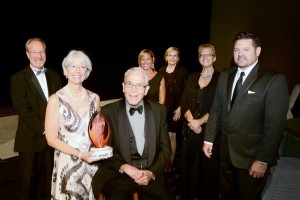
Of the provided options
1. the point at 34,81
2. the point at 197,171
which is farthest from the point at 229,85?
the point at 34,81

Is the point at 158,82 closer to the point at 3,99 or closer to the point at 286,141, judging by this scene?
the point at 286,141

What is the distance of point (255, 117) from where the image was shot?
2.37m

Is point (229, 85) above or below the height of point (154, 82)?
above

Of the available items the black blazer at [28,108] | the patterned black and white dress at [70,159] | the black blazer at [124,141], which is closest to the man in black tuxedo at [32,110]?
the black blazer at [28,108]

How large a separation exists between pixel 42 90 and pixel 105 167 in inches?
42.1

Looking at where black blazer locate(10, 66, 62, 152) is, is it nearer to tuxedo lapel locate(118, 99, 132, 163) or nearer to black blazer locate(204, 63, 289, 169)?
tuxedo lapel locate(118, 99, 132, 163)

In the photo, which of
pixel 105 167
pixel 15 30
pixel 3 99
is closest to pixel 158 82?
pixel 105 167

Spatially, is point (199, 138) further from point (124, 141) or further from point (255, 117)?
point (124, 141)

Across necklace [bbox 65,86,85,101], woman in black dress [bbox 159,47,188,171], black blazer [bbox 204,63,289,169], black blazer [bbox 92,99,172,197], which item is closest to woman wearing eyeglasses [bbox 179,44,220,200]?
black blazer [bbox 204,63,289,169]

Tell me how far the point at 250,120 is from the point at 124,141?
1.02 meters

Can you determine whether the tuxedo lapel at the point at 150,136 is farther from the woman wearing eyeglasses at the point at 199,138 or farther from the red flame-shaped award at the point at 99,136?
the woman wearing eyeglasses at the point at 199,138

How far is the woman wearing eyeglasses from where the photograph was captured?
3.28 metres

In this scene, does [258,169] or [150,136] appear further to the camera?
[258,169]

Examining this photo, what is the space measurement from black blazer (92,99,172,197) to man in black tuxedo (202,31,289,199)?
0.61 meters
